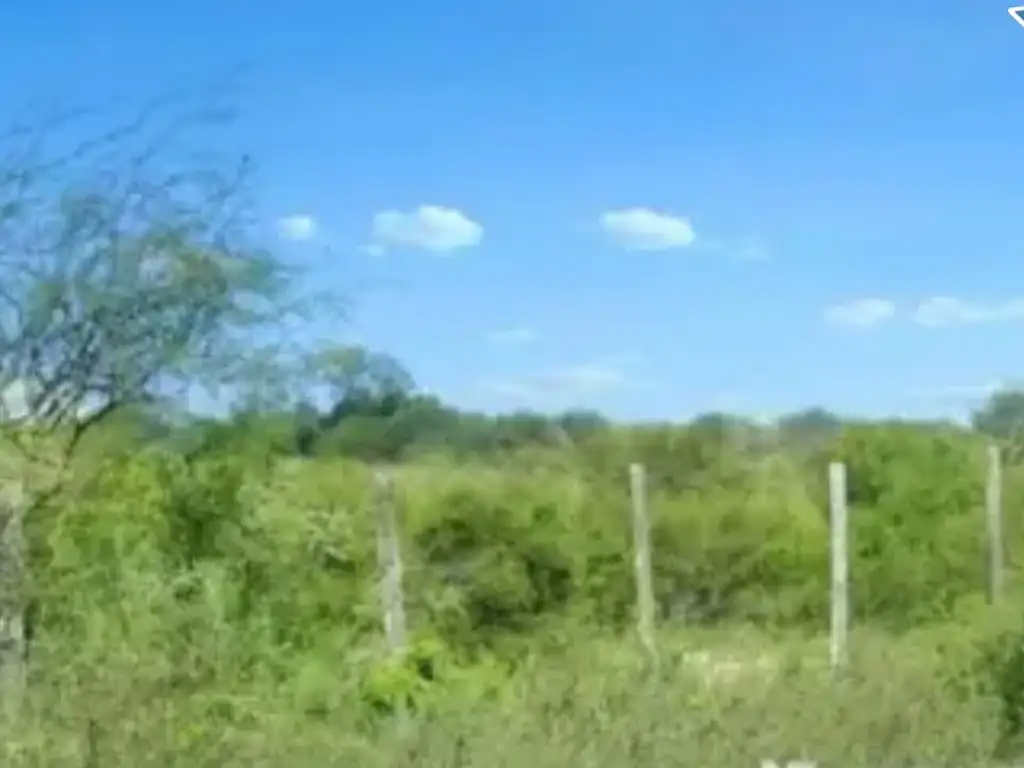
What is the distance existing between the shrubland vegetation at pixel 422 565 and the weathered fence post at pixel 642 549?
3.2 inches

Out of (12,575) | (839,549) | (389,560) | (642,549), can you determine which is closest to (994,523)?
(839,549)

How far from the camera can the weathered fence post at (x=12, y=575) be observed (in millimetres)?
6969

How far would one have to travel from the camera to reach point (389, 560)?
8.35m

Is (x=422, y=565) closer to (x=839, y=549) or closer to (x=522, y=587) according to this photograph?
(x=522, y=587)

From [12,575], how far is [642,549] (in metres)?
2.93

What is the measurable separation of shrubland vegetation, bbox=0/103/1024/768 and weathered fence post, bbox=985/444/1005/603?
87mm

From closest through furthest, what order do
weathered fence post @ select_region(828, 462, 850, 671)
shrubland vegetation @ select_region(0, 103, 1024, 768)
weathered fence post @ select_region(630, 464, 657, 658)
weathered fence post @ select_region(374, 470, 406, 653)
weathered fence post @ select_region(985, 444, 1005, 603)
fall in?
shrubland vegetation @ select_region(0, 103, 1024, 768), weathered fence post @ select_region(374, 470, 406, 653), weathered fence post @ select_region(630, 464, 657, 658), weathered fence post @ select_region(828, 462, 850, 671), weathered fence post @ select_region(985, 444, 1005, 603)

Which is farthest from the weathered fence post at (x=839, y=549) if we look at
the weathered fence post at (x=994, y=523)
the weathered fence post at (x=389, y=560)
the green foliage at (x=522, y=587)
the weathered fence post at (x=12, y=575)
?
the weathered fence post at (x=12, y=575)

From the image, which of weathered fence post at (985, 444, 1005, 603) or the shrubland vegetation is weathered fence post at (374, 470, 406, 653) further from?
weathered fence post at (985, 444, 1005, 603)

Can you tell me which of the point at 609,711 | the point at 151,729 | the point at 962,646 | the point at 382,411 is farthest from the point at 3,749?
the point at 962,646

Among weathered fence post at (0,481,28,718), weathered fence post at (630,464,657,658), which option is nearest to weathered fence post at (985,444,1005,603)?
weathered fence post at (630,464,657,658)

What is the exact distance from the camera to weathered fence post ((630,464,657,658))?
344 inches

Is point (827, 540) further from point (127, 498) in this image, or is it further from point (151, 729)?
point (151, 729)

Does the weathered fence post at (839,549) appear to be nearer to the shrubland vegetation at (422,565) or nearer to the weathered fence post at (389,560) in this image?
the shrubland vegetation at (422,565)
